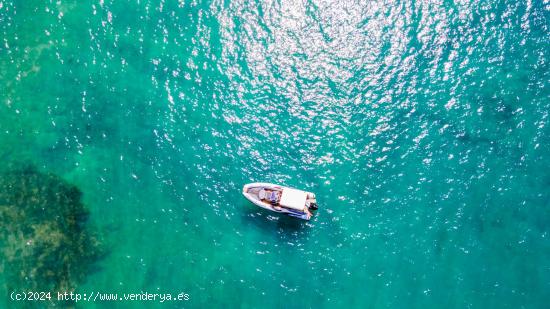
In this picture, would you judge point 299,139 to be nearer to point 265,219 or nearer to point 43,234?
point 265,219

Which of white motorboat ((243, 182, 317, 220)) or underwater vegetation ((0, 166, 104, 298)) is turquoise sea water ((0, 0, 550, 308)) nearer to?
underwater vegetation ((0, 166, 104, 298))

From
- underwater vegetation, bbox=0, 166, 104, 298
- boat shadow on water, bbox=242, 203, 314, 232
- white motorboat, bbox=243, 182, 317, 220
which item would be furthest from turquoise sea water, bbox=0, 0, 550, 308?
white motorboat, bbox=243, 182, 317, 220

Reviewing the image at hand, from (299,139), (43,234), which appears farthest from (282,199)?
(43,234)

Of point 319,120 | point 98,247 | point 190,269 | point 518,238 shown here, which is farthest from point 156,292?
point 518,238

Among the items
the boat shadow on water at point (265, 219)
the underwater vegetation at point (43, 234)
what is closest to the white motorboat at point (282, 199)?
the boat shadow on water at point (265, 219)

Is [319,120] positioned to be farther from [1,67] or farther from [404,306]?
[1,67]

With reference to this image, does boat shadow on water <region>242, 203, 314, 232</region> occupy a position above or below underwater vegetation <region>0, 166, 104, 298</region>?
above
